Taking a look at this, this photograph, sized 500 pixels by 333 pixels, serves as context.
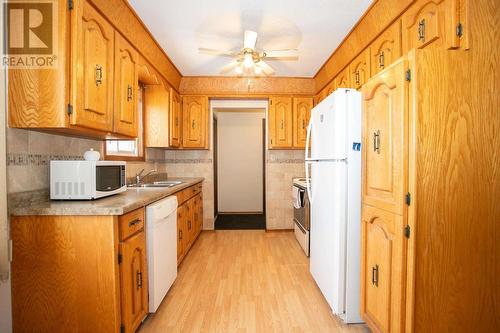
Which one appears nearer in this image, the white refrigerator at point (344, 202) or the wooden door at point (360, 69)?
the white refrigerator at point (344, 202)

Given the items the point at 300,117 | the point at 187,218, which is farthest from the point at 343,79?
the point at 187,218

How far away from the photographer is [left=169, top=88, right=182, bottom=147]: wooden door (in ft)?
11.6

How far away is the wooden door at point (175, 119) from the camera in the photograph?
11.6 feet

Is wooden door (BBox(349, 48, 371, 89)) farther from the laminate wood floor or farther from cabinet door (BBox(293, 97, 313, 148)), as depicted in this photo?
the laminate wood floor

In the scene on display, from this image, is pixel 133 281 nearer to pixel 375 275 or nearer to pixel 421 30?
pixel 375 275

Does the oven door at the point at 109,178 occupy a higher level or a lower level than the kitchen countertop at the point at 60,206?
higher

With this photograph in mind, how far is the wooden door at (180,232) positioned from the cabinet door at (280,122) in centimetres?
185

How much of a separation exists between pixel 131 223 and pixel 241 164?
169 inches

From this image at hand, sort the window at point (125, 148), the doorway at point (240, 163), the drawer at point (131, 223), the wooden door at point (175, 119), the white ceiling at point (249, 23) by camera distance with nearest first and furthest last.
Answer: the drawer at point (131, 223) → the white ceiling at point (249, 23) → the window at point (125, 148) → the wooden door at point (175, 119) → the doorway at point (240, 163)

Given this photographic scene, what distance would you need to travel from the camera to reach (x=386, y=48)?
2.13m

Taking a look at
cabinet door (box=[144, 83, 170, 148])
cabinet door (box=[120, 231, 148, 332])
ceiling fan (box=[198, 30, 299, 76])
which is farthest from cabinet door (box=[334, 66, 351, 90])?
cabinet door (box=[120, 231, 148, 332])

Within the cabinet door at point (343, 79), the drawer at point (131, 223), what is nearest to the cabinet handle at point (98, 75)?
the drawer at point (131, 223)

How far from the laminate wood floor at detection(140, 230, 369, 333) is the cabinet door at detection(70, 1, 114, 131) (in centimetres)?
149

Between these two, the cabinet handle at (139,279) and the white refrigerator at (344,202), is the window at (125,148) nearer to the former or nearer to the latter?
the cabinet handle at (139,279)
